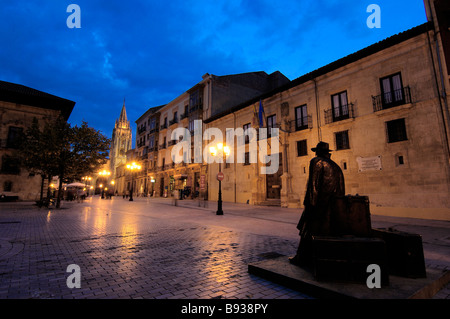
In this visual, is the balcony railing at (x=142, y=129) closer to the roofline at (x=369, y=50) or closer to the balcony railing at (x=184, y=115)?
the balcony railing at (x=184, y=115)

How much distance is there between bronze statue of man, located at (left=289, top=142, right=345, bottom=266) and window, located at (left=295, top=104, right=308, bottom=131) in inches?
584

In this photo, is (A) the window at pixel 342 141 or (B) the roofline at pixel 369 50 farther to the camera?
(A) the window at pixel 342 141

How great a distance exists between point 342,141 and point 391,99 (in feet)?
11.8

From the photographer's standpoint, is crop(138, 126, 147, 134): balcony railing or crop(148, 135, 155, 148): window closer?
crop(148, 135, 155, 148): window

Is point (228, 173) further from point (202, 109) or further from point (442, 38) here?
point (442, 38)

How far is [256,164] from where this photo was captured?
20.5 m

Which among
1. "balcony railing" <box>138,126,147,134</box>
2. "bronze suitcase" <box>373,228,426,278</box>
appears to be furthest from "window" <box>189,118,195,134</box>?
"bronze suitcase" <box>373,228,426,278</box>

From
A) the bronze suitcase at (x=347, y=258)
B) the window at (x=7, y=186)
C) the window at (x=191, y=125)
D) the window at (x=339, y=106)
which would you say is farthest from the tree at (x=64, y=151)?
the bronze suitcase at (x=347, y=258)

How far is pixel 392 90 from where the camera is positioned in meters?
13.0

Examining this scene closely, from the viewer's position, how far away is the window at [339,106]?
15.1 meters

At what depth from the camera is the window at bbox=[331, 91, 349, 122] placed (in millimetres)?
15086

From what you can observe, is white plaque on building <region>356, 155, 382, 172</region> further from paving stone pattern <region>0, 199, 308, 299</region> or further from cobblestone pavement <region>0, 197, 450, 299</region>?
paving stone pattern <region>0, 199, 308, 299</region>

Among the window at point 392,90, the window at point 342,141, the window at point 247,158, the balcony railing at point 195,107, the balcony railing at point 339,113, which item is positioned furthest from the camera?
the balcony railing at point 195,107

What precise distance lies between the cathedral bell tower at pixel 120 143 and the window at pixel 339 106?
220ft
